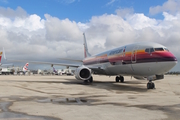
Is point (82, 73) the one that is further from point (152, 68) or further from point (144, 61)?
point (152, 68)

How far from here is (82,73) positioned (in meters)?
20.0

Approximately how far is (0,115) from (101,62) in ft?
53.0

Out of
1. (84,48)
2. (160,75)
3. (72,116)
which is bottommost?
(72,116)

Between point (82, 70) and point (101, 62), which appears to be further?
point (101, 62)

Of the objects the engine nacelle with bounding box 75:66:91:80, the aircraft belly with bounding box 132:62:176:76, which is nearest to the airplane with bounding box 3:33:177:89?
the aircraft belly with bounding box 132:62:176:76

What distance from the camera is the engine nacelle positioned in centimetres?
1867

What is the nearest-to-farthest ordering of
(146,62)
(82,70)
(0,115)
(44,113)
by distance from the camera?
(0,115)
(44,113)
(146,62)
(82,70)

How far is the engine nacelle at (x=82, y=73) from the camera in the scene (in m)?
18.7

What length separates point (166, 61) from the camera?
12.2 m

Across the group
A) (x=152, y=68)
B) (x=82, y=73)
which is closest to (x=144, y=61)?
(x=152, y=68)

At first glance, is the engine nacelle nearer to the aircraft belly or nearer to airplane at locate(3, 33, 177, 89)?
airplane at locate(3, 33, 177, 89)

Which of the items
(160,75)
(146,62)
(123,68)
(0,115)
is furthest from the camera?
(123,68)

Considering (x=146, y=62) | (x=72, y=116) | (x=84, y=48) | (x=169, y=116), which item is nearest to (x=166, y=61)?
(x=146, y=62)

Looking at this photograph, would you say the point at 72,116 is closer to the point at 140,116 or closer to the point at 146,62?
the point at 140,116
